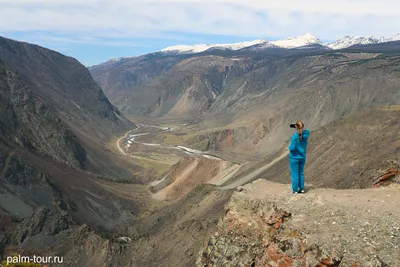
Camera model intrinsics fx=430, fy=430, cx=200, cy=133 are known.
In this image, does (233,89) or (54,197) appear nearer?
(54,197)

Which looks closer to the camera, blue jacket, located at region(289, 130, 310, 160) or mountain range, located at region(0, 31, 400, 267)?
mountain range, located at region(0, 31, 400, 267)

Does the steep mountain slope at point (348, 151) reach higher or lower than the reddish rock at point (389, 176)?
higher

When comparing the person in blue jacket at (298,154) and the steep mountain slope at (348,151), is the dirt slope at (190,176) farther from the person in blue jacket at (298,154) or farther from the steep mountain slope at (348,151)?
the person in blue jacket at (298,154)

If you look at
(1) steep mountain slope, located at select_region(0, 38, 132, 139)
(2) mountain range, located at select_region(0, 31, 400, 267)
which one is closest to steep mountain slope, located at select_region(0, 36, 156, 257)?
(2) mountain range, located at select_region(0, 31, 400, 267)

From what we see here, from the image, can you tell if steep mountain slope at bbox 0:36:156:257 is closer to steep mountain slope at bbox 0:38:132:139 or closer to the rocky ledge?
steep mountain slope at bbox 0:38:132:139

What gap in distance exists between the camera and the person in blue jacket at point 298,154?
13.2 m

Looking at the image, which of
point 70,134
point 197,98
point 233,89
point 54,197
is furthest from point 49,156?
point 197,98

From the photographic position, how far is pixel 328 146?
1709 inches

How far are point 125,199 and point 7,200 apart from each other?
17.0m

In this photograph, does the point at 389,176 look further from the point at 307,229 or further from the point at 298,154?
the point at 307,229

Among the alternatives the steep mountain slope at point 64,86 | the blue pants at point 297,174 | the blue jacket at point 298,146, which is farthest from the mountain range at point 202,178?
the blue jacket at point 298,146

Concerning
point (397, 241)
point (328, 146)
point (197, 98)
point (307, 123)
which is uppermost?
point (197, 98)

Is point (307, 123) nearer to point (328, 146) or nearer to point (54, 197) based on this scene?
point (328, 146)

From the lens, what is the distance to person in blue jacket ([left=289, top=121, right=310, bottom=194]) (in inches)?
521
